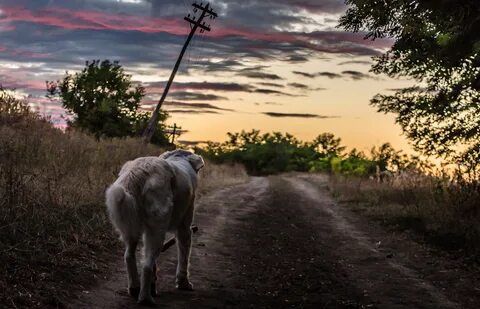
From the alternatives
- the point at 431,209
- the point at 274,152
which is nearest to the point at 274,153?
the point at 274,152

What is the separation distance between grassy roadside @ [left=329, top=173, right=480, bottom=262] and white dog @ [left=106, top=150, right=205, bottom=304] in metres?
6.10

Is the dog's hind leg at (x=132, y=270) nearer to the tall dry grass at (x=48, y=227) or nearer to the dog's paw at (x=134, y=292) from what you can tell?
the dog's paw at (x=134, y=292)

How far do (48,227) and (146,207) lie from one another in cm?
272

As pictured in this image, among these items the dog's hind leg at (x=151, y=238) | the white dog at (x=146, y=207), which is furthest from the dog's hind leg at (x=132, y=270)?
the dog's hind leg at (x=151, y=238)

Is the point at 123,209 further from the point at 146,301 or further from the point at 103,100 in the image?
the point at 103,100

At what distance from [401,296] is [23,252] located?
4.79 metres

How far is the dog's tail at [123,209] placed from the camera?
5609 mm

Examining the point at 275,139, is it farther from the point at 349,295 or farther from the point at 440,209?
the point at 349,295

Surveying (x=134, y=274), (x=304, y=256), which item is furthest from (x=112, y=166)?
(x=134, y=274)

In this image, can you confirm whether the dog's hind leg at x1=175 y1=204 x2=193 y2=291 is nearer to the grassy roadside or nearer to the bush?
the grassy roadside

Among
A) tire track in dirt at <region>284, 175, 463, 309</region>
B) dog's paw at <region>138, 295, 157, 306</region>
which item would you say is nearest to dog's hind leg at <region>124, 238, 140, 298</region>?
dog's paw at <region>138, 295, 157, 306</region>

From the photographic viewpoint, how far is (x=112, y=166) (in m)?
14.7

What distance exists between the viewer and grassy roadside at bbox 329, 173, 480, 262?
1124 centimetres

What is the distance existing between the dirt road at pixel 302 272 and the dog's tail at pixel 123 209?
834 mm
